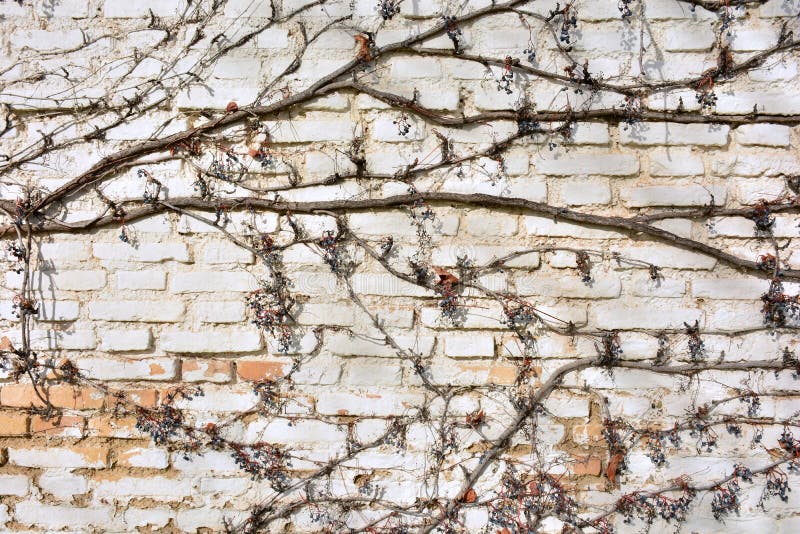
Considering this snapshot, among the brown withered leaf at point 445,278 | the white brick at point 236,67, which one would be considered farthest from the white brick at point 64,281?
the brown withered leaf at point 445,278

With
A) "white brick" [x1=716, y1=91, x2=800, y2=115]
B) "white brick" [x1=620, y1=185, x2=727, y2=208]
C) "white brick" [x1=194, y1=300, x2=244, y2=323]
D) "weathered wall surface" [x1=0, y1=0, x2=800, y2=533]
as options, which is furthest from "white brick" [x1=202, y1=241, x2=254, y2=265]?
"white brick" [x1=716, y1=91, x2=800, y2=115]

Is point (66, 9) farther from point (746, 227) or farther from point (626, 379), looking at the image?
point (746, 227)

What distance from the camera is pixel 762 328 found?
1758 millimetres

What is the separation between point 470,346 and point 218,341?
2.45 feet

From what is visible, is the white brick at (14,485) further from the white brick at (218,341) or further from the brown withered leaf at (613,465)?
the brown withered leaf at (613,465)

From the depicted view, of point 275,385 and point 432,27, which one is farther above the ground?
point 432,27

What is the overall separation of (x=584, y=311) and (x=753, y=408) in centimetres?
57

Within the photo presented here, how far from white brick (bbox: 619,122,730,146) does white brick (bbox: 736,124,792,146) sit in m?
0.06

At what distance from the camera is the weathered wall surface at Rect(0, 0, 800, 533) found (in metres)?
1.75

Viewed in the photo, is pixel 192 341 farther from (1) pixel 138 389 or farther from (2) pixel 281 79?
(2) pixel 281 79

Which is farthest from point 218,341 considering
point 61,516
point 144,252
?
point 61,516

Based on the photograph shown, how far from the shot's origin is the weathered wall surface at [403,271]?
1751mm

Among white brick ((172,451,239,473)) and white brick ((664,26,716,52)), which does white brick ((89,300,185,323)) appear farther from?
white brick ((664,26,716,52))

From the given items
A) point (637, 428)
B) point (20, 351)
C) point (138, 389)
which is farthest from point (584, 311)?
point (20, 351)
